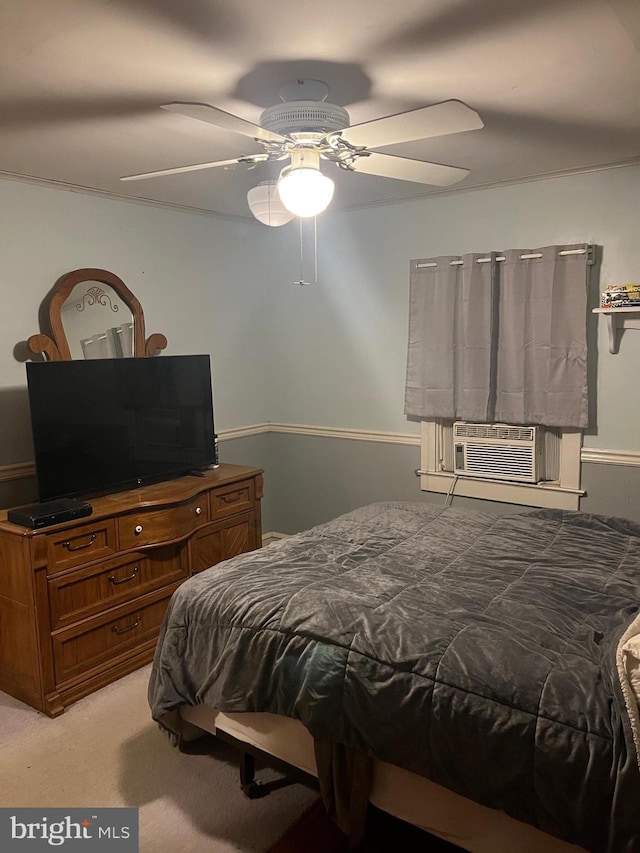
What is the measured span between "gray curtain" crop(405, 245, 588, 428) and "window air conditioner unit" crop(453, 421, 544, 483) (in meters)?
0.10

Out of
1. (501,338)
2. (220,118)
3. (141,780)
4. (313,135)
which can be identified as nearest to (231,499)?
(141,780)

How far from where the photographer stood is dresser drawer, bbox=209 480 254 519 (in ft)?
11.6

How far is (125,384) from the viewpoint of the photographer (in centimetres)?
333

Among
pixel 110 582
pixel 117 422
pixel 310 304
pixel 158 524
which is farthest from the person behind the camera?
pixel 310 304

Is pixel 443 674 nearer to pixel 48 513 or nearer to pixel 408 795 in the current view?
pixel 408 795

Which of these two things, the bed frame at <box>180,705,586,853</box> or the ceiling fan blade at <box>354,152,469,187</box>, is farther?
the ceiling fan blade at <box>354,152,469,187</box>

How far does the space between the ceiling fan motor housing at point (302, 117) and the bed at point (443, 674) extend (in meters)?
1.59

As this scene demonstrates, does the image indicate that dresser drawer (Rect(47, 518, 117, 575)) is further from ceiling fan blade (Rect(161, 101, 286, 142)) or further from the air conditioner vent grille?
the air conditioner vent grille

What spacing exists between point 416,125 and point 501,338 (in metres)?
1.90

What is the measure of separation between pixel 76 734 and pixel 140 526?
0.93 metres

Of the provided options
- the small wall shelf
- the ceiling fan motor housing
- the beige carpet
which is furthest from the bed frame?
the small wall shelf

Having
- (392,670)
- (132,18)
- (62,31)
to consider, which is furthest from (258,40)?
(392,670)

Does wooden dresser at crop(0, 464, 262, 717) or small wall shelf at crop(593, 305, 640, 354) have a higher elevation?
Result: small wall shelf at crop(593, 305, 640, 354)

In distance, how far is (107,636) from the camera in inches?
119
